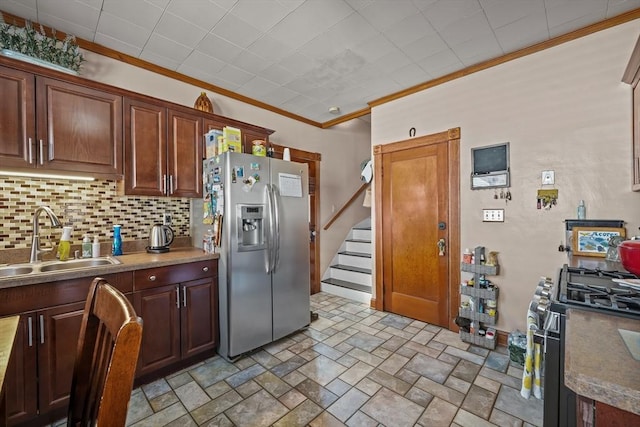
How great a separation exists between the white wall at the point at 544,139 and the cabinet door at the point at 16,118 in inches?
136

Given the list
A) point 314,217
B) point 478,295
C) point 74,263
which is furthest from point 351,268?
point 74,263

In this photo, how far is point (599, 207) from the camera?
7.02 feet

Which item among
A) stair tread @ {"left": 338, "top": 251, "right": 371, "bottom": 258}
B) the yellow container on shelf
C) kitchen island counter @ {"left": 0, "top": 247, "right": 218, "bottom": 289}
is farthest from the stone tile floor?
the yellow container on shelf

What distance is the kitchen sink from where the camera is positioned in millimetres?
1804

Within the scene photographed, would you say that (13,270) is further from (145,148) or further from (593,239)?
(593,239)

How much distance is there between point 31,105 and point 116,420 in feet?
7.34

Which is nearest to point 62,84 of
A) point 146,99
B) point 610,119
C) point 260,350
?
point 146,99

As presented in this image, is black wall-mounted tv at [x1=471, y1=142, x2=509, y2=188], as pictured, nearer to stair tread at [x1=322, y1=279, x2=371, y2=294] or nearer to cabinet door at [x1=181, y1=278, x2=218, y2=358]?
stair tread at [x1=322, y1=279, x2=371, y2=294]

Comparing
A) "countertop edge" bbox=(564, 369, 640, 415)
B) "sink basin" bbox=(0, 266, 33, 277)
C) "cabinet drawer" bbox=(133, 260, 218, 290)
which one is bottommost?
"cabinet drawer" bbox=(133, 260, 218, 290)

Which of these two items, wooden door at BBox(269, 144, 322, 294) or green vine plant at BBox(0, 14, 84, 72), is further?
wooden door at BBox(269, 144, 322, 294)

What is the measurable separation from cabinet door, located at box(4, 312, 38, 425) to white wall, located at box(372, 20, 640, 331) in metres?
3.44

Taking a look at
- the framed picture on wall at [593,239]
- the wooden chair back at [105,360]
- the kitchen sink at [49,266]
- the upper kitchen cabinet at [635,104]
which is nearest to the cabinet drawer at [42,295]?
the kitchen sink at [49,266]

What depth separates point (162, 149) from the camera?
2.40 m

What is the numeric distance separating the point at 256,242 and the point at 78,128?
157 centimetres
